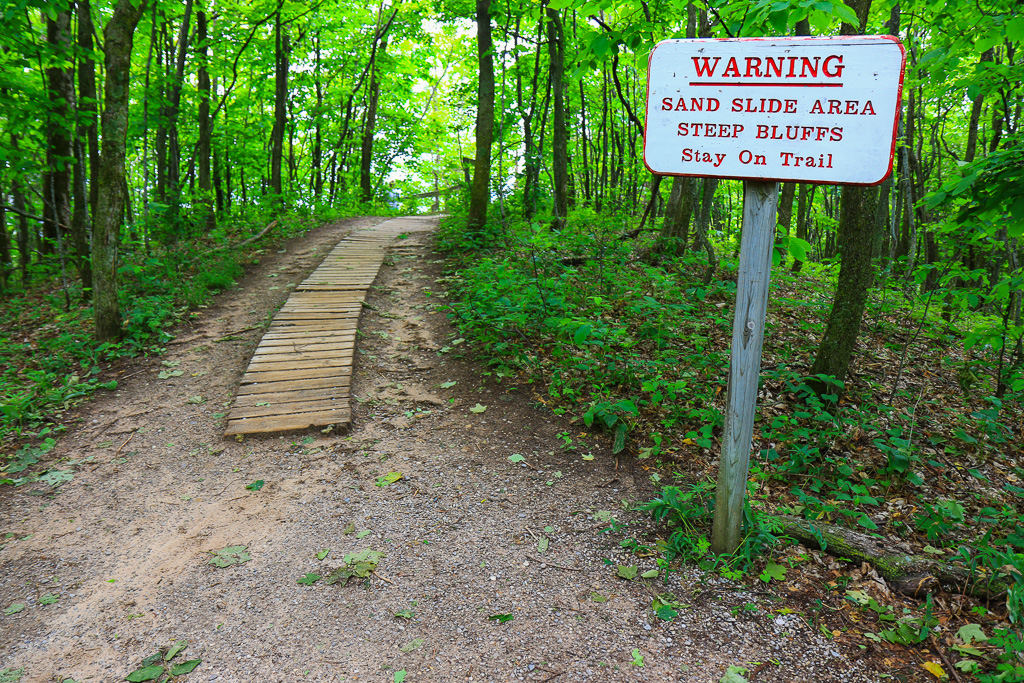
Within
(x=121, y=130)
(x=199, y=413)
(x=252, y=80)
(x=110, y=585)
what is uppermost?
(x=252, y=80)

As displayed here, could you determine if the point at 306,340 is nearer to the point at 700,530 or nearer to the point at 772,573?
the point at 700,530

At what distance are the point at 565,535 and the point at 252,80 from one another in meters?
19.5

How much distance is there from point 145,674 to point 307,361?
3548 mm

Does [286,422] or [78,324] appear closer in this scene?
[286,422]

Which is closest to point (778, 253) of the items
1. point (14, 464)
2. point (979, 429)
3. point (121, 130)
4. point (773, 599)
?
point (773, 599)

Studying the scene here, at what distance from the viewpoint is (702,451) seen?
4.30 m

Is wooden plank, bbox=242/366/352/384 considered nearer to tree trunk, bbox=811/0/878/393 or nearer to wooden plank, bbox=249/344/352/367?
wooden plank, bbox=249/344/352/367

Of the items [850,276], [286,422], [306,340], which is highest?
[850,276]

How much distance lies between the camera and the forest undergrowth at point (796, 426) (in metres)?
2.76

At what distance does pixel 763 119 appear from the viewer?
2354 mm

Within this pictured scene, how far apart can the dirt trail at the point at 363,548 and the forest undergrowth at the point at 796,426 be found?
0.28 meters

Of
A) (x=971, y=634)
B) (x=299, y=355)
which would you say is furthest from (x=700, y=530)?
(x=299, y=355)

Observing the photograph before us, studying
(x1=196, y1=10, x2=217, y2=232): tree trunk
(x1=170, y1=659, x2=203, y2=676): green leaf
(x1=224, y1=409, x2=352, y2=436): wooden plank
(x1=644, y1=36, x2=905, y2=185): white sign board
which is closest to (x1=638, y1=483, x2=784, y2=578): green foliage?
(x1=644, y1=36, x2=905, y2=185): white sign board

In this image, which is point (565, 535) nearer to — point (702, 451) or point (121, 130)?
point (702, 451)
